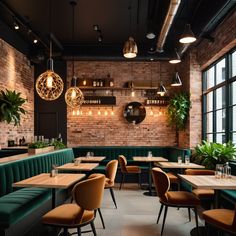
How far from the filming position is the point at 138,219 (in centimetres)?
494

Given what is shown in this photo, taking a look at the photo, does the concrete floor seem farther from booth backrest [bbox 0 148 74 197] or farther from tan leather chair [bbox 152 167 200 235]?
booth backrest [bbox 0 148 74 197]

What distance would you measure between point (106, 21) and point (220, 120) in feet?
12.5

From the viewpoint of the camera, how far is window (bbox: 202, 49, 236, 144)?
632cm

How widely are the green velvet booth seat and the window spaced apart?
13.3 feet

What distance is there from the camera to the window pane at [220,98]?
6828 millimetres

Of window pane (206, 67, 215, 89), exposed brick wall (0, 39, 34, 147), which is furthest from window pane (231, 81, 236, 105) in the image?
exposed brick wall (0, 39, 34, 147)

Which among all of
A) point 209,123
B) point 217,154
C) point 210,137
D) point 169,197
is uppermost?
point 209,123

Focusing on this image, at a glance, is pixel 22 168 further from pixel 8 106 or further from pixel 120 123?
pixel 120 123

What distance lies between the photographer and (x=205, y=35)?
22.0 ft

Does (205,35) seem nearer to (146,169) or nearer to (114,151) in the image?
(146,169)

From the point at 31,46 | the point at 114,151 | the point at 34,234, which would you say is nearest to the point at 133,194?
the point at 114,151

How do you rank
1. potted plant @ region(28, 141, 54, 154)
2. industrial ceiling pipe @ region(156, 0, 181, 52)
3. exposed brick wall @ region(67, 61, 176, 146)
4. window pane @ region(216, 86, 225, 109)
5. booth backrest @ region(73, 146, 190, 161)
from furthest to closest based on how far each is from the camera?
exposed brick wall @ region(67, 61, 176, 146), booth backrest @ region(73, 146, 190, 161), window pane @ region(216, 86, 225, 109), potted plant @ region(28, 141, 54, 154), industrial ceiling pipe @ region(156, 0, 181, 52)

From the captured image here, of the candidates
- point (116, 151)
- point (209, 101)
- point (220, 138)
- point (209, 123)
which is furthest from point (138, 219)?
point (116, 151)

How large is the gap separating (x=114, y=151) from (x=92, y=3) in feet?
15.9
